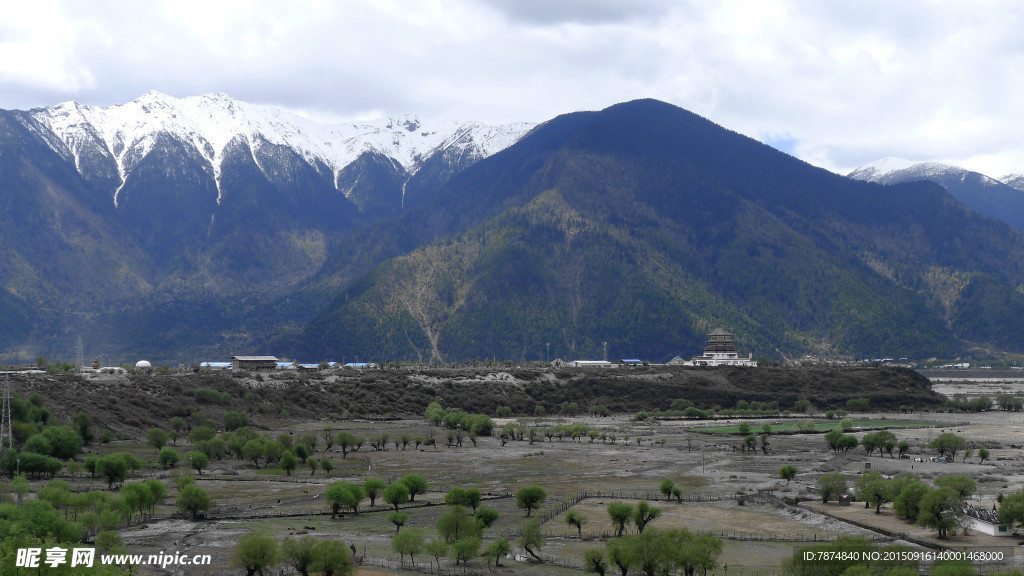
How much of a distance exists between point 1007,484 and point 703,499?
26751 millimetres

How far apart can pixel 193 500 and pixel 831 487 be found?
1926 inches

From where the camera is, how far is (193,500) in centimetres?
6969

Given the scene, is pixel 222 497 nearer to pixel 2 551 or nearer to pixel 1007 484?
pixel 2 551

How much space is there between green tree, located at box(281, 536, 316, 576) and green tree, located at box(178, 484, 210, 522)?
18133 mm

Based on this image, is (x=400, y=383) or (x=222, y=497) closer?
(x=222, y=497)

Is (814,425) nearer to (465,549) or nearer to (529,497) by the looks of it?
(529,497)

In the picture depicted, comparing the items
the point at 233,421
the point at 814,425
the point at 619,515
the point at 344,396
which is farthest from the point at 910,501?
the point at 344,396

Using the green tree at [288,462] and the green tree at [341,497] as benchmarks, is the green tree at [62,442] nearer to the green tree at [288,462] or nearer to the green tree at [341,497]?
the green tree at [288,462]

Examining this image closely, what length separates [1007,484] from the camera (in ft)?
267

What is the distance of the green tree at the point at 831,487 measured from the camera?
247ft

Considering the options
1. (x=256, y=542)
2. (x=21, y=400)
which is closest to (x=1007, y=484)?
(x=256, y=542)

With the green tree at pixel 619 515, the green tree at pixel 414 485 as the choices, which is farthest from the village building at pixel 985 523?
the green tree at pixel 414 485

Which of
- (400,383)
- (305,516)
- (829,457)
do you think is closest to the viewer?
(305,516)

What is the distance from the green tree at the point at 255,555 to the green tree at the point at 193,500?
16.8 meters
